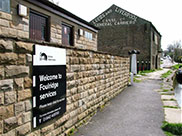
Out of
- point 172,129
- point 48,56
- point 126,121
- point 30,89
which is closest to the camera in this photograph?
point 30,89

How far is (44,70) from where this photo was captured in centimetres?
299

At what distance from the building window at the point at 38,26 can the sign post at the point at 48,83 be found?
298cm

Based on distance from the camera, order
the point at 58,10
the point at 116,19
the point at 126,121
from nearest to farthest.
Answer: the point at 126,121, the point at 58,10, the point at 116,19

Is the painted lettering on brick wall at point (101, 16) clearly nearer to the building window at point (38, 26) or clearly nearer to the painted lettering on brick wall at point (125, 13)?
the painted lettering on brick wall at point (125, 13)

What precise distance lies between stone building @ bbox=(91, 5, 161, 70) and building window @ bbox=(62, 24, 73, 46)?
717 inches

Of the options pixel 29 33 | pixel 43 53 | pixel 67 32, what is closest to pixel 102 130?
pixel 43 53

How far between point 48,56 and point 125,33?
24.4 m

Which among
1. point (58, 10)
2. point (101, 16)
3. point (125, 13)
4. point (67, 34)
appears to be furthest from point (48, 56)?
point (101, 16)

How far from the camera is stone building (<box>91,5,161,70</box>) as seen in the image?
83.1 feet

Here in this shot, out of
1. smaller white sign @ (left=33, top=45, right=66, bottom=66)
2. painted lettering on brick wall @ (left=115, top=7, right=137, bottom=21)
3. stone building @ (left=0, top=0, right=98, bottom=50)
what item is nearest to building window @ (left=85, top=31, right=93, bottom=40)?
stone building @ (left=0, top=0, right=98, bottom=50)

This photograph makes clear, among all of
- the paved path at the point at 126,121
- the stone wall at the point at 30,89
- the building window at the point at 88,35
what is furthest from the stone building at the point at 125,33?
the stone wall at the point at 30,89

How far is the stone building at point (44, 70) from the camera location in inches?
91.7

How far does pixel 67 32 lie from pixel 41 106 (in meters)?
5.99

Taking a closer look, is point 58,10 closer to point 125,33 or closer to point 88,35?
point 88,35
